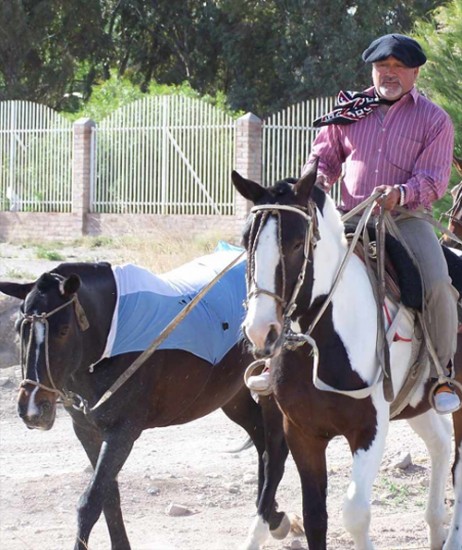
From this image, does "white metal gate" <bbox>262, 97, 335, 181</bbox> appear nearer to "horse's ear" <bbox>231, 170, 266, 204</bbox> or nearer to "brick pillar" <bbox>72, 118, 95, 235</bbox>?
"brick pillar" <bbox>72, 118, 95, 235</bbox>

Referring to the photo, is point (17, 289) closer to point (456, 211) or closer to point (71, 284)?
point (71, 284)

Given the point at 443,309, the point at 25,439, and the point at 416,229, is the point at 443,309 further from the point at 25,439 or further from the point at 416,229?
the point at 25,439

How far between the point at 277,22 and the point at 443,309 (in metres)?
29.0

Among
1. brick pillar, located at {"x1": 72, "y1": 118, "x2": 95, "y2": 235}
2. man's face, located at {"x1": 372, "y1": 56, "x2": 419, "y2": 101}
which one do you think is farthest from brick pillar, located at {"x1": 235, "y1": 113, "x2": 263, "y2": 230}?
man's face, located at {"x1": 372, "y1": 56, "x2": 419, "y2": 101}

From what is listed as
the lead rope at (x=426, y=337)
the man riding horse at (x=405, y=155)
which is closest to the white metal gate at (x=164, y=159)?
the man riding horse at (x=405, y=155)

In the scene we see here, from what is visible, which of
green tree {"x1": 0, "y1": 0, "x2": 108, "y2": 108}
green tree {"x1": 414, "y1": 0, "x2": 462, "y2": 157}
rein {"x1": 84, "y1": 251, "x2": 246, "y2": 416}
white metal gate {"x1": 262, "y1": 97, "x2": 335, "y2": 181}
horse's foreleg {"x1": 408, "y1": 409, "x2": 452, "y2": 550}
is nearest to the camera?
rein {"x1": 84, "y1": 251, "x2": 246, "y2": 416}

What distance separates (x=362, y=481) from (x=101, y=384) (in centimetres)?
179

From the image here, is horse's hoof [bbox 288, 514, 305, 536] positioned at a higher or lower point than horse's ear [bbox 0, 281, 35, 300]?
lower

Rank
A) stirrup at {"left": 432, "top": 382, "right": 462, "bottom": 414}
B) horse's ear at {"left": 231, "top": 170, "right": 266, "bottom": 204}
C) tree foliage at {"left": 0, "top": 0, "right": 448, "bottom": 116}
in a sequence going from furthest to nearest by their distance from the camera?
tree foliage at {"left": 0, "top": 0, "right": 448, "bottom": 116}, stirrup at {"left": 432, "top": 382, "right": 462, "bottom": 414}, horse's ear at {"left": 231, "top": 170, "right": 266, "bottom": 204}

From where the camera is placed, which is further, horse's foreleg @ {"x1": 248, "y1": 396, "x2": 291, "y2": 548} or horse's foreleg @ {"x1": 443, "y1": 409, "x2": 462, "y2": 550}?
horse's foreleg @ {"x1": 248, "y1": 396, "x2": 291, "y2": 548}

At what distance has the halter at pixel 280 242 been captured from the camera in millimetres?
4934

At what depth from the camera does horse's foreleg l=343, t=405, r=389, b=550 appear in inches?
208

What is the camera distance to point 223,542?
23.7 feet

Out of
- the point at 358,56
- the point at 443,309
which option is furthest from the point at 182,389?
the point at 358,56
